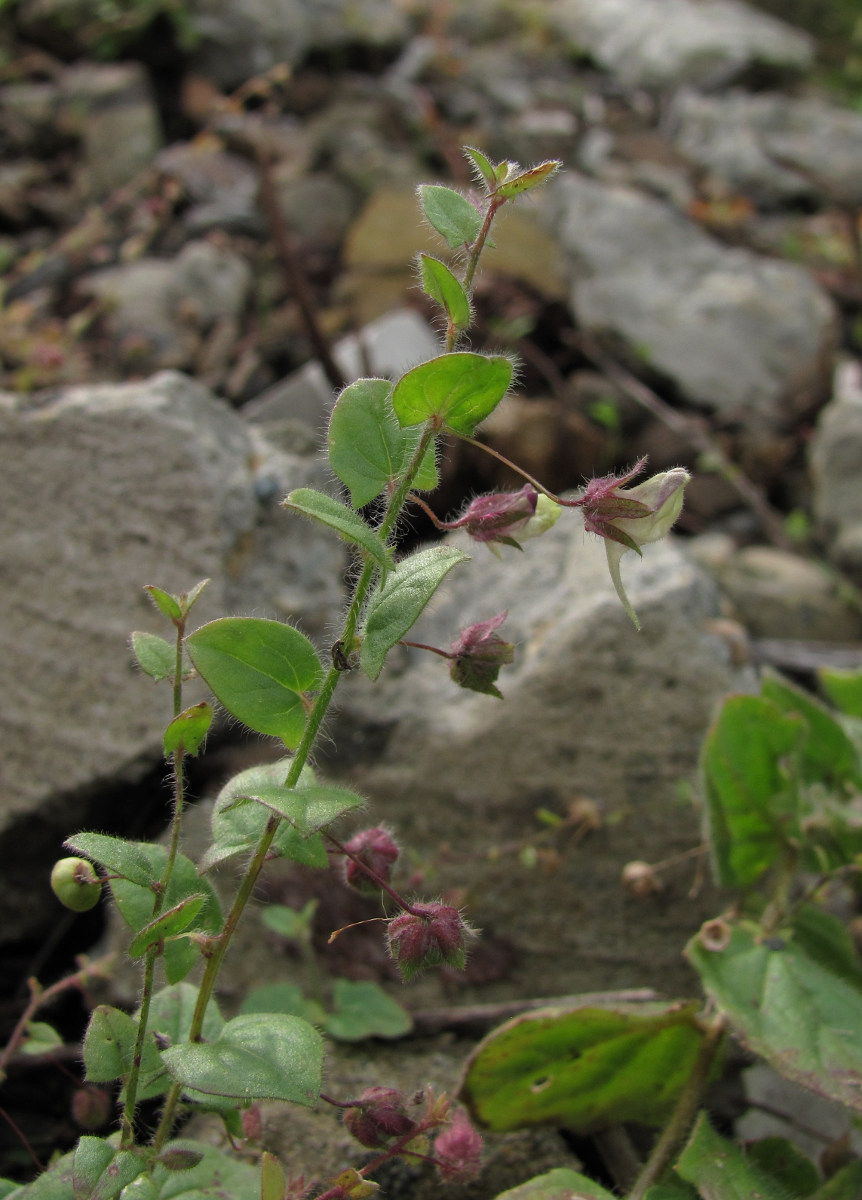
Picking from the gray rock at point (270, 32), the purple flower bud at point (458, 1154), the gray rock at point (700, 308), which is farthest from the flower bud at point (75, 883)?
the gray rock at point (270, 32)

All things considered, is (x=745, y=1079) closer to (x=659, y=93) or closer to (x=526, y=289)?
(x=526, y=289)

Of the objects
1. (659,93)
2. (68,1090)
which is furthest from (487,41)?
(68,1090)

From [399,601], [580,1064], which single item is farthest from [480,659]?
[580,1064]

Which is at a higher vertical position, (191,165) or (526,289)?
(191,165)

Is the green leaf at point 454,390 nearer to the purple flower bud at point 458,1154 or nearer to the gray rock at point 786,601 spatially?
the purple flower bud at point 458,1154

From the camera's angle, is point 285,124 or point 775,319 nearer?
point 775,319

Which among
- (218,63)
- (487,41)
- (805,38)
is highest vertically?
(218,63)

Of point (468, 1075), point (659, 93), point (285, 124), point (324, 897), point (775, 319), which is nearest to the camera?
A: point (468, 1075)
